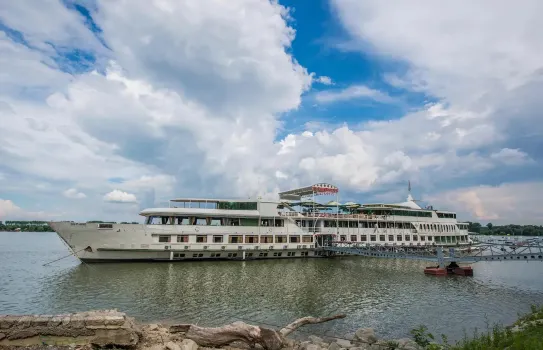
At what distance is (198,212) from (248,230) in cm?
657

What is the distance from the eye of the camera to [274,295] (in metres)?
22.0

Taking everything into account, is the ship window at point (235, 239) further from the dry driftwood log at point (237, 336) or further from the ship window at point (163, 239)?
the dry driftwood log at point (237, 336)

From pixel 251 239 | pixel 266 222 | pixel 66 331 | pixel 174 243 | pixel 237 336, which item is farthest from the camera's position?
pixel 266 222

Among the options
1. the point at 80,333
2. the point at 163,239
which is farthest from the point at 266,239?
the point at 80,333

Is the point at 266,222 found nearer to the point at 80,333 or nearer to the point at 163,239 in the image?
the point at 163,239

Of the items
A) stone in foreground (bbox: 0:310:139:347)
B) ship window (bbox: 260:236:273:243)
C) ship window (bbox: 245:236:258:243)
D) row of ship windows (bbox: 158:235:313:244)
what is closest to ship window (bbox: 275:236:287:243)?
row of ship windows (bbox: 158:235:313:244)

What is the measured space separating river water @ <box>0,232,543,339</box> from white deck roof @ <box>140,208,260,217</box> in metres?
5.57

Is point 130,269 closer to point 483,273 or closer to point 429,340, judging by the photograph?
point 429,340

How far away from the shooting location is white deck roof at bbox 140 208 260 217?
35656 millimetres

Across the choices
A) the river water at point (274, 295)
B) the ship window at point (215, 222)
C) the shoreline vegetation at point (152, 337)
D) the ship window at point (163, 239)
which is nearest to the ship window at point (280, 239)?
the ship window at point (215, 222)

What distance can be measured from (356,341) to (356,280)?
15.5 m

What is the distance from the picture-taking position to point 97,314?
37.1ft

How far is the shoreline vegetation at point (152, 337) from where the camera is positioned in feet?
33.7

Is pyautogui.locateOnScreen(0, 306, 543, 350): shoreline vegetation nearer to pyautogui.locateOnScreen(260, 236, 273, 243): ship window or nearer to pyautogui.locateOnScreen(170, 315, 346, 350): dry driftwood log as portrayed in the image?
pyautogui.locateOnScreen(170, 315, 346, 350): dry driftwood log
